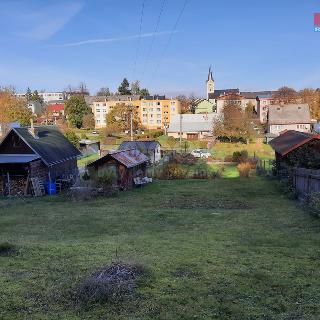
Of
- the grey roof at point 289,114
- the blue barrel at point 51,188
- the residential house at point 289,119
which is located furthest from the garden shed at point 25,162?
the grey roof at point 289,114

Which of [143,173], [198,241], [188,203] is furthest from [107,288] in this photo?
[143,173]

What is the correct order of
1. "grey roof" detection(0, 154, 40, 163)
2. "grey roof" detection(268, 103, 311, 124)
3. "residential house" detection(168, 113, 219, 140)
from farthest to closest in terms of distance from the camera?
"residential house" detection(168, 113, 219, 140) < "grey roof" detection(268, 103, 311, 124) < "grey roof" detection(0, 154, 40, 163)

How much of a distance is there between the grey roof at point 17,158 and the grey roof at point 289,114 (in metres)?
58.2

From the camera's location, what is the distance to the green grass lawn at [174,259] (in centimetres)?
669

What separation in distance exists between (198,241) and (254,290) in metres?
4.83

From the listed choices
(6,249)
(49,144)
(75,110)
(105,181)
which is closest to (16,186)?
(49,144)

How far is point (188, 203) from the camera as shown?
22.2m

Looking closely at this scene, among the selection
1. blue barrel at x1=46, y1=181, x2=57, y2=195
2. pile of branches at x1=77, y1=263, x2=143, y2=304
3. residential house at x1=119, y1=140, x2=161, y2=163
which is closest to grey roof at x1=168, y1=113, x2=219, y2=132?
residential house at x1=119, y1=140, x2=161, y2=163

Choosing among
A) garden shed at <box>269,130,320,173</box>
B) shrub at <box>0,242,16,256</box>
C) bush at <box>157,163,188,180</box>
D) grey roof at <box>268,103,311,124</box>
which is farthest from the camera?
grey roof at <box>268,103,311,124</box>

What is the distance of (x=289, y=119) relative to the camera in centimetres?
7700

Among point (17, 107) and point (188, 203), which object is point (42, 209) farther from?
point (17, 107)

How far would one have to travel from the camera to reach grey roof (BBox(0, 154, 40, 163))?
27344 mm

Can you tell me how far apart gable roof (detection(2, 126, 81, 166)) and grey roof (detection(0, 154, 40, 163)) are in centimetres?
50

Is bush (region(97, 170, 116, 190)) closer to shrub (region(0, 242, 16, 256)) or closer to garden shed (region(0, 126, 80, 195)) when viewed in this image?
garden shed (region(0, 126, 80, 195))
